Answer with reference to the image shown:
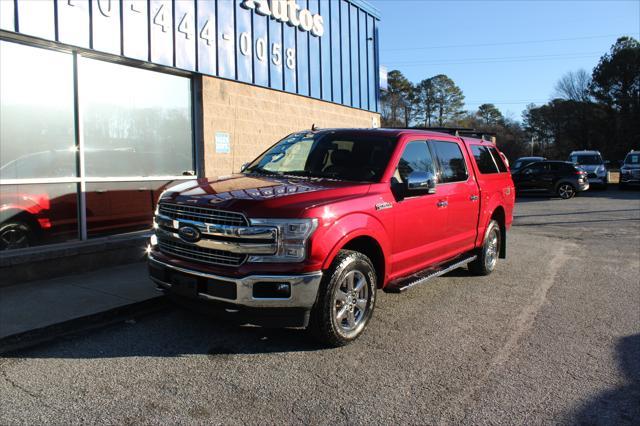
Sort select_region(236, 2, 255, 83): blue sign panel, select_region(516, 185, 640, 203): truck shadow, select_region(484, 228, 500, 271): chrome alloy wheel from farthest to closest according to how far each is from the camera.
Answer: select_region(516, 185, 640, 203): truck shadow
select_region(236, 2, 255, 83): blue sign panel
select_region(484, 228, 500, 271): chrome alloy wheel

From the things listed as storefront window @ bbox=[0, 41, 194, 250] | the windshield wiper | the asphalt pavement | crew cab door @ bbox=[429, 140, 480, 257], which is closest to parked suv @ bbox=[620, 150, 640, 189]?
the asphalt pavement

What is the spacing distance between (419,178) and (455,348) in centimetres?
161

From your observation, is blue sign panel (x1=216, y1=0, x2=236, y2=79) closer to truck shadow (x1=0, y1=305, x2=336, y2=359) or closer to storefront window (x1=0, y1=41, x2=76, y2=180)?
storefront window (x1=0, y1=41, x2=76, y2=180)

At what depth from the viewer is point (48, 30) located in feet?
21.7

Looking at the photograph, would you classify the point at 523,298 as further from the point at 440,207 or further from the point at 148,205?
the point at 148,205

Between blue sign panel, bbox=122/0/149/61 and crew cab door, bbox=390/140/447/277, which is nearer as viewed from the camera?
crew cab door, bbox=390/140/447/277

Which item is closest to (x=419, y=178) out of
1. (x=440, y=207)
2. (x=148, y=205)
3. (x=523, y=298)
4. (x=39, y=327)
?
(x=440, y=207)

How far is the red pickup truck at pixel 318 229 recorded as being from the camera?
3957mm

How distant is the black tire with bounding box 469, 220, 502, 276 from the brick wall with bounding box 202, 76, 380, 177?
510 centimetres

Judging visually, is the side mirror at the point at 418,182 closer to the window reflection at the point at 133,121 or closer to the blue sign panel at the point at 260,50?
the window reflection at the point at 133,121

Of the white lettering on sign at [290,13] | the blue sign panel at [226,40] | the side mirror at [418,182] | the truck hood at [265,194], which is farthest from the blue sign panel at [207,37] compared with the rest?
the side mirror at [418,182]

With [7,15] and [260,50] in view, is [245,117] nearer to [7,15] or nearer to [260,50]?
[260,50]

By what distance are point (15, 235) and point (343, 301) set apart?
482cm

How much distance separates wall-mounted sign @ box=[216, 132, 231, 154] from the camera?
960 centimetres
